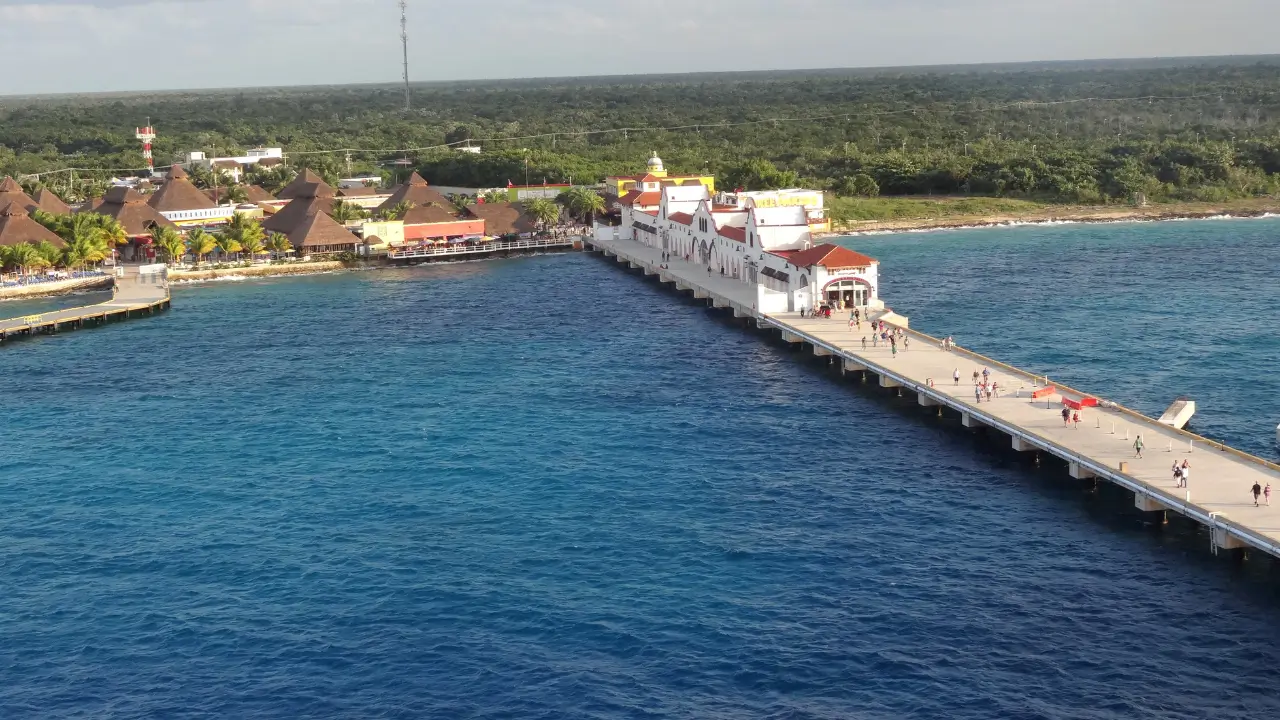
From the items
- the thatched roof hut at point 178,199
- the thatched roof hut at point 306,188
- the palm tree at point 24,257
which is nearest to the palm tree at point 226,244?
the thatched roof hut at point 178,199

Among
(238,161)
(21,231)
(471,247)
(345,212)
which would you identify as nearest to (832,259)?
(471,247)

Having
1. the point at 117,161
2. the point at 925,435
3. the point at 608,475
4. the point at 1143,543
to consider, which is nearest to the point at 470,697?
the point at 608,475

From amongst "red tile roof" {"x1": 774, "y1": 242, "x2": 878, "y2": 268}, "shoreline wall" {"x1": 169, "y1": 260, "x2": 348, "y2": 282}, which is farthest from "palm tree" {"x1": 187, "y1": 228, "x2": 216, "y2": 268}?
"red tile roof" {"x1": 774, "y1": 242, "x2": 878, "y2": 268}

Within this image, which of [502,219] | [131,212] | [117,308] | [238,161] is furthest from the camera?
[238,161]

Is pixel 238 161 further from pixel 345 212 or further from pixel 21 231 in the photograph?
pixel 21 231

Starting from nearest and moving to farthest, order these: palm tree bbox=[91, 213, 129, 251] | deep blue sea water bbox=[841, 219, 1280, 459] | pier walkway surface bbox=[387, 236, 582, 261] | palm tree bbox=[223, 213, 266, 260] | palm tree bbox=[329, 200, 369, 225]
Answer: deep blue sea water bbox=[841, 219, 1280, 459] < palm tree bbox=[91, 213, 129, 251] < palm tree bbox=[223, 213, 266, 260] < pier walkway surface bbox=[387, 236, 582, 261] < palm tree bbox=[329, 200, 369, 225]

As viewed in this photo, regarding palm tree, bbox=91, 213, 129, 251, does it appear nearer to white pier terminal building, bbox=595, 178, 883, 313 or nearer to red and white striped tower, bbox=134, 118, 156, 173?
white pier terminal building, bbox=595, 178, 883, 313

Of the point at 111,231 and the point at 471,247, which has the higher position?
the point at 111,231
